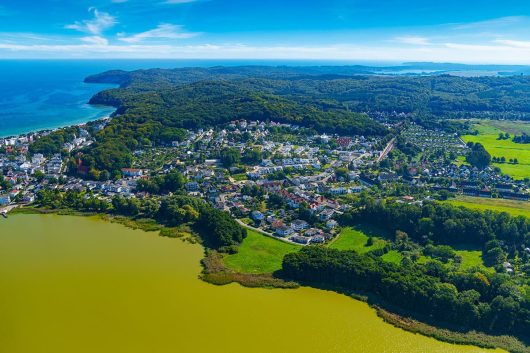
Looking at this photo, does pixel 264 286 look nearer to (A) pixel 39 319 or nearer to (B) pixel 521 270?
(A) pixel 39 319

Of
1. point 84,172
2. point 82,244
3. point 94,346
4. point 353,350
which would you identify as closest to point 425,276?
point 353,350

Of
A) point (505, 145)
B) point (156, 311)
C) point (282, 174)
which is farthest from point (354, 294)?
point (505, 145)

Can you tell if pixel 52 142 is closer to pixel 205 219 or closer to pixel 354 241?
pixel 205 219

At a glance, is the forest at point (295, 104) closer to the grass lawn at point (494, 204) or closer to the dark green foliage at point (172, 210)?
the dark green foliage at point (172, 210)

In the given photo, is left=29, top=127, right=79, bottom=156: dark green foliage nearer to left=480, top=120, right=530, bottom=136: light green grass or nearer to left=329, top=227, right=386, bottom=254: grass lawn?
left=329, top=227, right=386, bottom=254: grass lawn

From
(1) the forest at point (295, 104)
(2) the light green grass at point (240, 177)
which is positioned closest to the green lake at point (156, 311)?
(2) the light green grass at point (240, 177)

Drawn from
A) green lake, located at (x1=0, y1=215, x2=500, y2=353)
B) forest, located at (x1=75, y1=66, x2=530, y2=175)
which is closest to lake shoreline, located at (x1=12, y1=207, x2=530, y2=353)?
green lake, located at (x1=0, y1=215, x2=500, y2=353)
